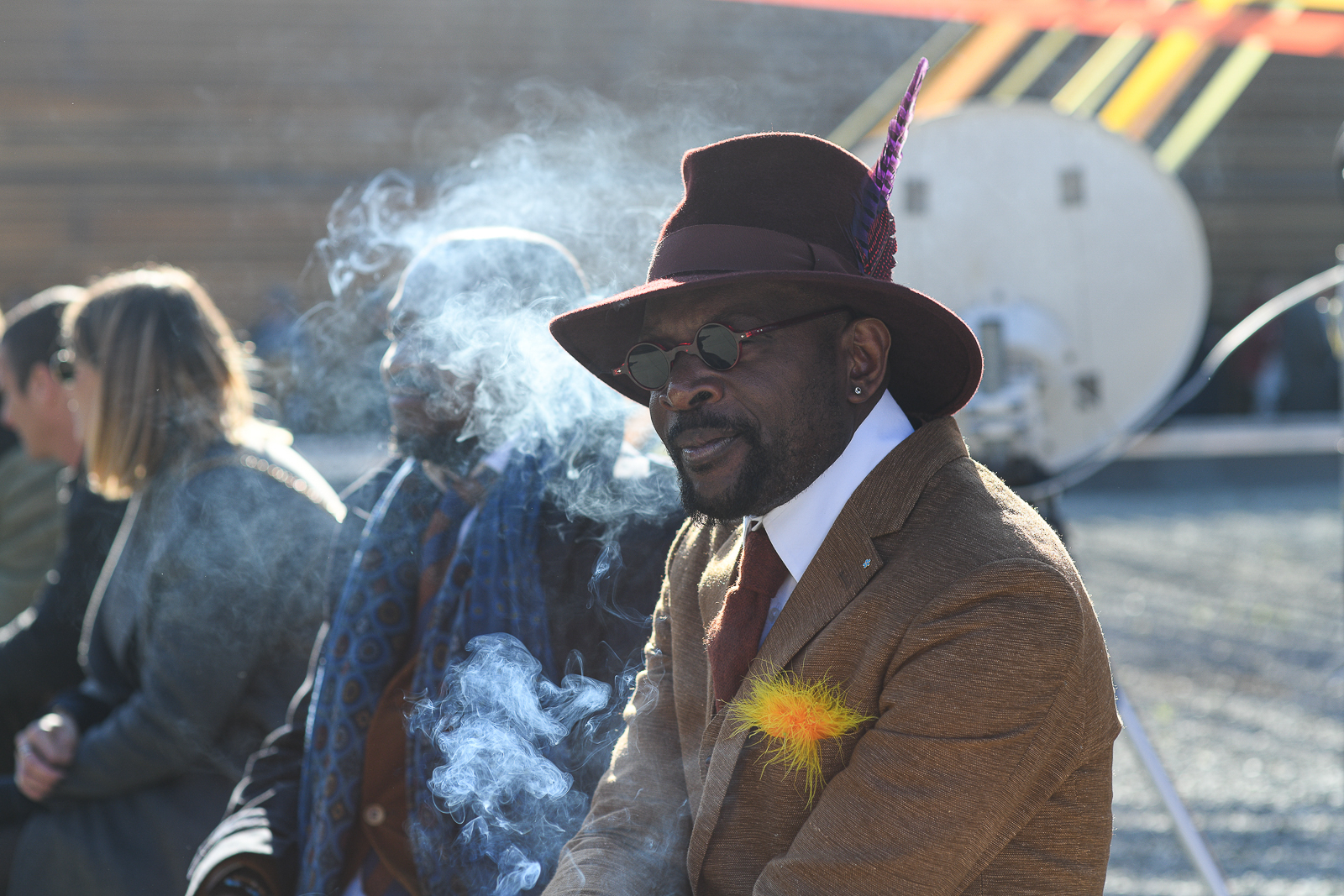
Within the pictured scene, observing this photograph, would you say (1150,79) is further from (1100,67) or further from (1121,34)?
(1121,34)

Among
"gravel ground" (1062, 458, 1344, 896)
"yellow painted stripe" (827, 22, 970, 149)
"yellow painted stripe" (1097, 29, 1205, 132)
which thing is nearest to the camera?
"gravel ground" (1062, 458, 1344, 896)

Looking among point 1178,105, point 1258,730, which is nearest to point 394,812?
point 1258,730

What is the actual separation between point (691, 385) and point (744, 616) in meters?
0.36

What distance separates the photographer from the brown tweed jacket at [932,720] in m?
1.45

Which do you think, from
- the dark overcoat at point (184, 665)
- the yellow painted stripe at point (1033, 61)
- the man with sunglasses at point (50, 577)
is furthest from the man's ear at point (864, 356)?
the yellow painted stripe at point (1033, 61)

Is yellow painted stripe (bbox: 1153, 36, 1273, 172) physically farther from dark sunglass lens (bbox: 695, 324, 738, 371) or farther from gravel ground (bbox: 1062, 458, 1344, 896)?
dark sunglass lens (bbox: 695, 324, 738, 371)

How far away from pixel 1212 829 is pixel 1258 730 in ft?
4.02

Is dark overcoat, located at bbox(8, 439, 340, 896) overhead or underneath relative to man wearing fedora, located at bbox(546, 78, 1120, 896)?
underneath

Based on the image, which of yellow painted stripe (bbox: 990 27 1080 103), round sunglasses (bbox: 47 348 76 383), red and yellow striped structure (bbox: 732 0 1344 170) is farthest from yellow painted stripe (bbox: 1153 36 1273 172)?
round sunglasses (bbox: 47 348 76 383)

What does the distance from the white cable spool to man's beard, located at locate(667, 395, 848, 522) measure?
1.37 m

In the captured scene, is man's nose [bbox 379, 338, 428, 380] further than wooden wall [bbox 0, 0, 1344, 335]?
No

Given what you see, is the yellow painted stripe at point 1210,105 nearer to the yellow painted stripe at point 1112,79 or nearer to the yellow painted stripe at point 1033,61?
the yellow painted stripe at point 1033,61

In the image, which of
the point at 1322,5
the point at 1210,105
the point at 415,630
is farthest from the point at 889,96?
the point at 1210,105

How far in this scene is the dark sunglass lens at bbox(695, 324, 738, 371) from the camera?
170 centimetres
